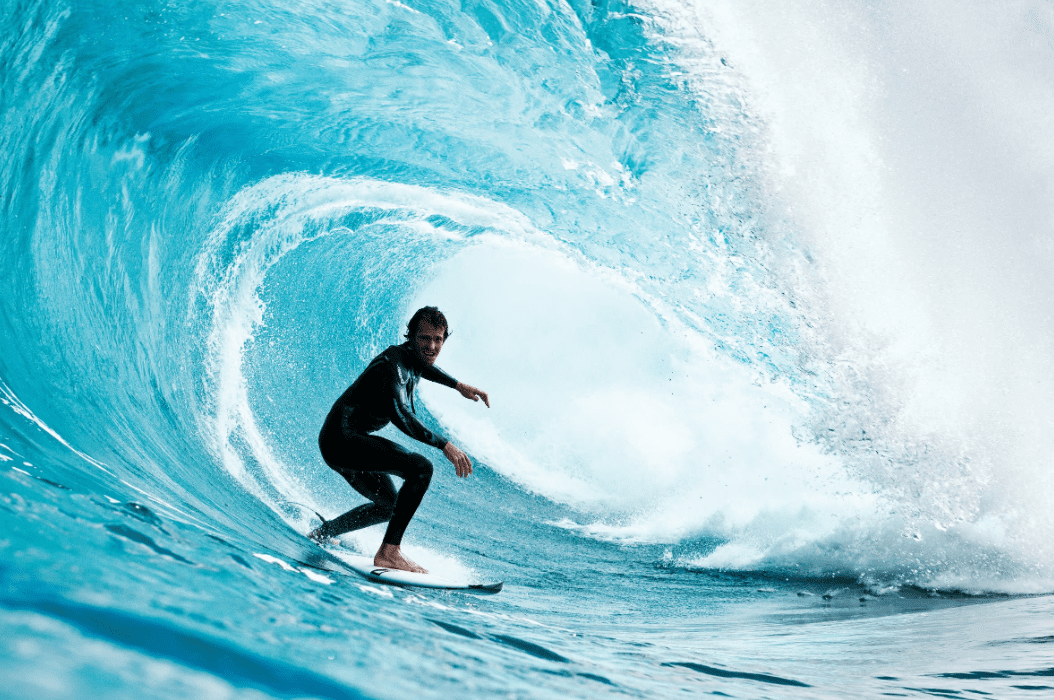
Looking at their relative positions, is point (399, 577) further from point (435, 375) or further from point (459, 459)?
point (435, 375)

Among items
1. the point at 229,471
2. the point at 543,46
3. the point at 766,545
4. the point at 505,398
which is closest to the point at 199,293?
the point at 229,471

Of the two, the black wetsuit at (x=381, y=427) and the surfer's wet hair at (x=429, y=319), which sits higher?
the surfer's wet hair at (x=429, y=319)

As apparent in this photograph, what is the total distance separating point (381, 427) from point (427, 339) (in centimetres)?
48

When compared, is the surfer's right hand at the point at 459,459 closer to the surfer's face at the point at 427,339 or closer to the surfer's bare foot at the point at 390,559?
the surfer's face at the point at 427,339

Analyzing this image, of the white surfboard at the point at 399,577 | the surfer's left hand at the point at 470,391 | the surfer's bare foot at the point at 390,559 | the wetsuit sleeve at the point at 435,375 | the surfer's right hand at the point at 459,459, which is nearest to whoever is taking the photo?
the surfer's right hand at the point at 459,459

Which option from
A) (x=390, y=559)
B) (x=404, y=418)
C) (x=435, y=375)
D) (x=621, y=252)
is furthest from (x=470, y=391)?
(x=621, y=252)

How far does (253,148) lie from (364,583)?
4.77 meters

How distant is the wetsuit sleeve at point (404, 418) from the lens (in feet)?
9.77

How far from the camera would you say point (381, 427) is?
10.6ft

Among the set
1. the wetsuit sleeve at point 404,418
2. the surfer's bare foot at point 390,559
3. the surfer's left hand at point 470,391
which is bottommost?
the surfer's bare foot at point 390,559

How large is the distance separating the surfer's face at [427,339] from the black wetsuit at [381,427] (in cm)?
4

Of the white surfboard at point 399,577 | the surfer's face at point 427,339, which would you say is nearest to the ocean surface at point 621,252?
the white surfboard at point 399,577

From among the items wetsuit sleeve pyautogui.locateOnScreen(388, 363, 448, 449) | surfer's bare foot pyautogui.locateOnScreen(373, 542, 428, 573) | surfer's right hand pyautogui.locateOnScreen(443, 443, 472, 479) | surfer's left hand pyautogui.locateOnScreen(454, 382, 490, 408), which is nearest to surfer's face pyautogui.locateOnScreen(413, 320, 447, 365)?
wetsuit sleeve pyautogui.locateOnScreen(388, 363, 448, 449)

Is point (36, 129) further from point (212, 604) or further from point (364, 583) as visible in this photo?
point (212, 604)
